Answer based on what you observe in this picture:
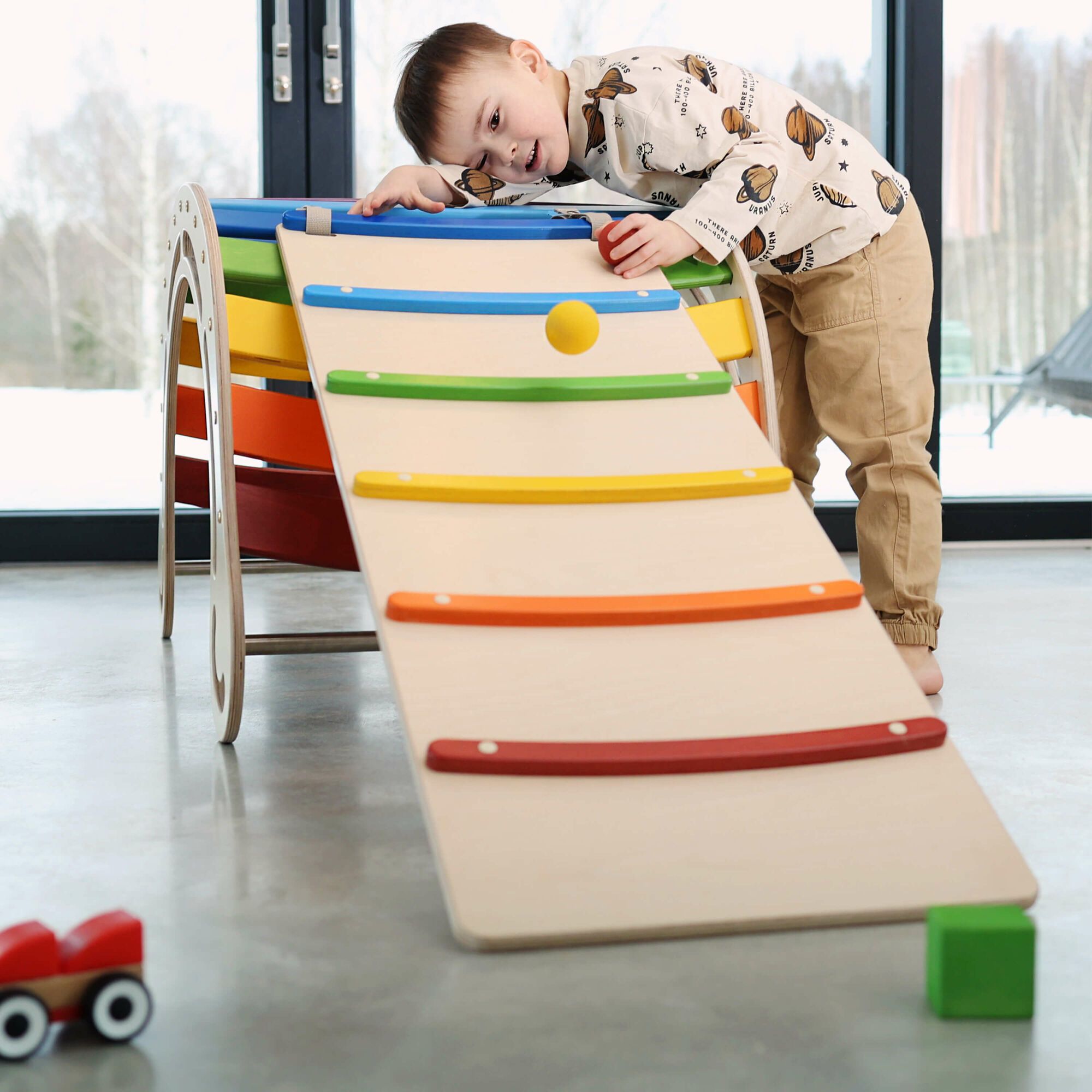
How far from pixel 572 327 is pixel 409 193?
462 millimetres

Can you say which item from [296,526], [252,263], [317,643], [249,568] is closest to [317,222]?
[252,263]

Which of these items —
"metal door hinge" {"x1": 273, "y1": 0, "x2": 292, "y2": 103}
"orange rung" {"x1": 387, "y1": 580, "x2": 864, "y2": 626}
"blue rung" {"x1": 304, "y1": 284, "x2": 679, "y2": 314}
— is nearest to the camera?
"orange rung" {"x1": 387, "y1": 580, "x2": 864, "y2": 626}

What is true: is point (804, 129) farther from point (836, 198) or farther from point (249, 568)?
point (249, 568)

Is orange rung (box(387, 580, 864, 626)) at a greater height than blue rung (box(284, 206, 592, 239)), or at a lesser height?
lesser

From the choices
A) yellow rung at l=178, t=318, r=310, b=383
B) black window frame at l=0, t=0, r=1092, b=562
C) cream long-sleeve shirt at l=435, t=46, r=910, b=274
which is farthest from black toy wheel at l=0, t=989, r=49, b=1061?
black window frame at l=0, t=0, r=1092, b=562

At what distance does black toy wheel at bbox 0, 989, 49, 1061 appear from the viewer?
2.36 ft

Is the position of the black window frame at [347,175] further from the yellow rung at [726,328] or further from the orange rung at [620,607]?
the orange rung at [620,607]

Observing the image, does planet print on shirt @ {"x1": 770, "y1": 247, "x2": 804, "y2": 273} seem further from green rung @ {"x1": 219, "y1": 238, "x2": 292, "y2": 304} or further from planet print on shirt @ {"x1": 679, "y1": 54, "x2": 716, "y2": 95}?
green rung @ {"x1": 219, "y1": 238, "x2": 292, "y2": 304}

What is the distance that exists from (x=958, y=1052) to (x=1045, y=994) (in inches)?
4.3

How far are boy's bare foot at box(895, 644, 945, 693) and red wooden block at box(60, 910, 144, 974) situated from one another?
3.50ft

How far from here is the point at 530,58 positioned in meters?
1.66

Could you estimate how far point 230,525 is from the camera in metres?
1.27

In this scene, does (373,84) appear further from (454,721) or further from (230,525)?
(454,721)

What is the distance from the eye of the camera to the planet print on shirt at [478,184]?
5.56 ft
